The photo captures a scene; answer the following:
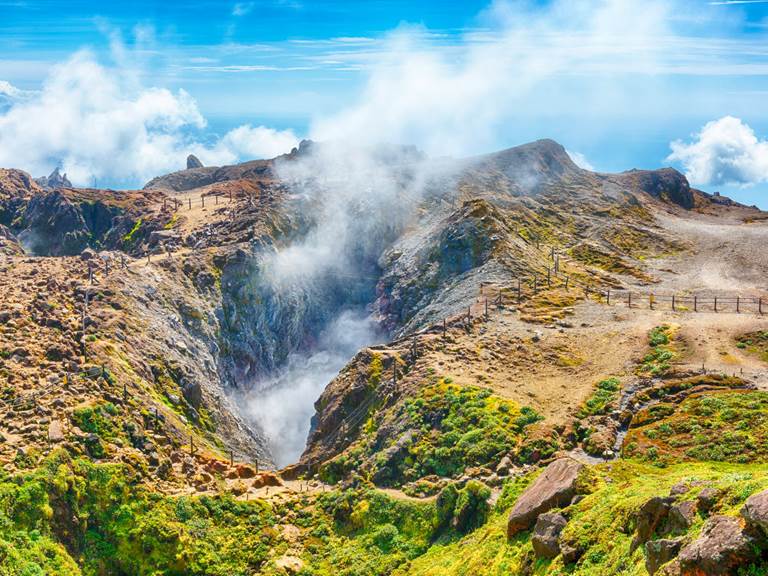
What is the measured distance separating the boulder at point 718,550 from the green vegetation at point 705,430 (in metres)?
27.4

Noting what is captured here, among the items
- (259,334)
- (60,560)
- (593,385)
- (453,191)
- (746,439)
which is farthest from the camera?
(453,191)

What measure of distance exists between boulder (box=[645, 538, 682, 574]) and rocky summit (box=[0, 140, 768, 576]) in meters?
0.08

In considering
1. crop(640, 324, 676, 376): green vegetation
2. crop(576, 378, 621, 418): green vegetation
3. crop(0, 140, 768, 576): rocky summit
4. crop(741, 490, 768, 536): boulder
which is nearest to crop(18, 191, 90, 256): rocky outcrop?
crop(0, 140, 768, 576): rocky summit

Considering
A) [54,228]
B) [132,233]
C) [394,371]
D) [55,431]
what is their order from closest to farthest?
[55,431] < [394,371] < [132,233] < [54,228]

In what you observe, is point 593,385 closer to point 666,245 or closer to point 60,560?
point 60,560

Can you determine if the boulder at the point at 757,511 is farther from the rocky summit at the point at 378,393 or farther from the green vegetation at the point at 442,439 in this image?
the green vegetation at the point at 442,439

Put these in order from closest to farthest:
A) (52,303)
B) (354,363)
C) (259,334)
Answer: (52,303) < (354,363) < (259,334)

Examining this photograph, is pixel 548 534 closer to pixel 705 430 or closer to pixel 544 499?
pixel 544 499

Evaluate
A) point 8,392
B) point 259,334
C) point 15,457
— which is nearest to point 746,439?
point 15,457

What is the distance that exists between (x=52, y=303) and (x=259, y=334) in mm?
37972

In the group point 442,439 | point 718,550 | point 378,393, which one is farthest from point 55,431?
point 718,550

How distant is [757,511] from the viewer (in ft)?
62.3

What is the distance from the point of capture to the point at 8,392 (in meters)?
54.7

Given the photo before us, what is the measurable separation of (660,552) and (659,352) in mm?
49174
